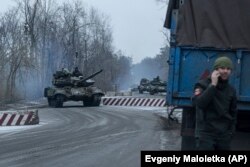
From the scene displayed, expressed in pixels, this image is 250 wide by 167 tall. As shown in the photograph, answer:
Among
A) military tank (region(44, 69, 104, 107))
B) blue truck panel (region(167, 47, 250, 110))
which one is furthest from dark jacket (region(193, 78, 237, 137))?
military tank (region(44, 69, 104, 107))

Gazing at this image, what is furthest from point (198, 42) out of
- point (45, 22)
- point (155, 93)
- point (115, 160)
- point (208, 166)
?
point (155, 93)

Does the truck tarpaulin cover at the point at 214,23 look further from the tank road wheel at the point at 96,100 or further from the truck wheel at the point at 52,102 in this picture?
the truck wheel at the point at 52,102

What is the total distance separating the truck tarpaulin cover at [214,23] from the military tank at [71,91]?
26573 mm

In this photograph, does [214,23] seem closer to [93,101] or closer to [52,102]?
[93,101]

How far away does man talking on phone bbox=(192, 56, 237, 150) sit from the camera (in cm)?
661

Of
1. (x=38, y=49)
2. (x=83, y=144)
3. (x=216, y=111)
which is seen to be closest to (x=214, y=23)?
(x=216, y=111)

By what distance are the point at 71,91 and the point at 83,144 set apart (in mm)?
22099

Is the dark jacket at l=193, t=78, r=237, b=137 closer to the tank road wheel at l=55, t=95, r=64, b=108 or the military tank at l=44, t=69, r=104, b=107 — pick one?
the military tank at l=44, t=69, r=104, b=107

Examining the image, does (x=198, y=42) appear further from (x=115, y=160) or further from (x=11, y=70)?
(x=11, y=70)

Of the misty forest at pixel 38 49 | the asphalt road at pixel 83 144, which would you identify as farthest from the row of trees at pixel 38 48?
the asphalt road at pixel 83 144

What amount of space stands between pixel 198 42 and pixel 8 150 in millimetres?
5603

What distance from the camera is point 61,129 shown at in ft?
66.1

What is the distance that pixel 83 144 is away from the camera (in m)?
15.1

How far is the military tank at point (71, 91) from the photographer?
37062mm
